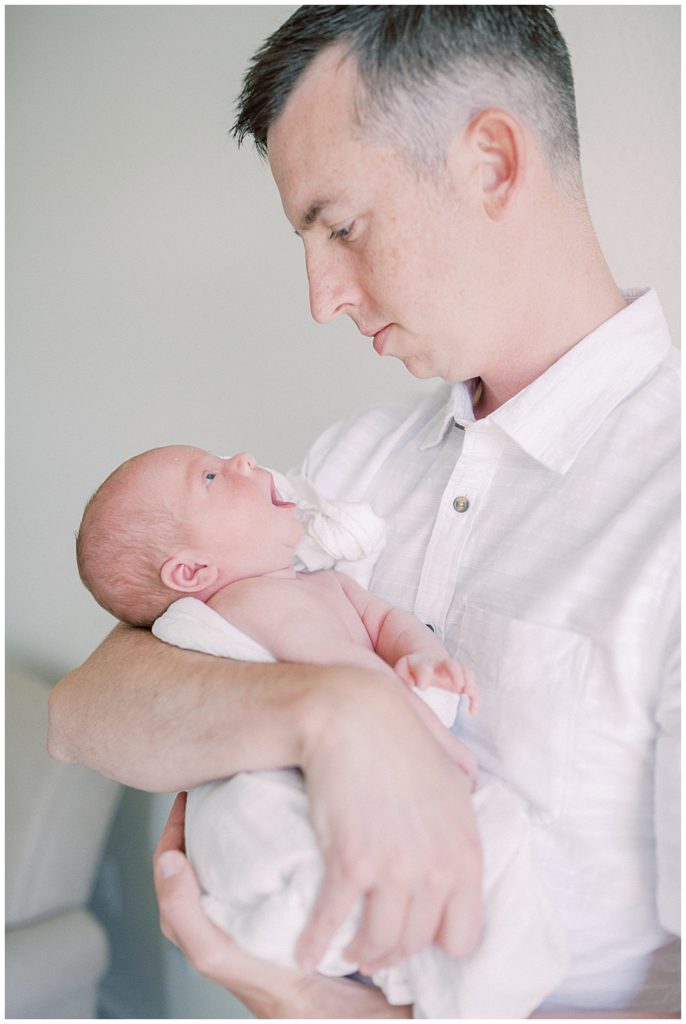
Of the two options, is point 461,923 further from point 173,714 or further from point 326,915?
point 173,714

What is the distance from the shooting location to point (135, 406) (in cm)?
231

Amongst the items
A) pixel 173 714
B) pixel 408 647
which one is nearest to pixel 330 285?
pixel 408 647

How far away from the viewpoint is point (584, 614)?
3.45ft

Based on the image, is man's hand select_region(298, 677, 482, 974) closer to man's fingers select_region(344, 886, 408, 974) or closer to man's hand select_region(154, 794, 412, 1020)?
man's fingers select_region(344, 886, 408, 974)

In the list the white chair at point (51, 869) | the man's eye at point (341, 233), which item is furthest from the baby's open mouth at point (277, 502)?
the white chair at point (51, 869)

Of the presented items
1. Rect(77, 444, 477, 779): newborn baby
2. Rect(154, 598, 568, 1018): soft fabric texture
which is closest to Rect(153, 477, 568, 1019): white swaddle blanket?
Rect(154, 598, 568, 1018): soft fabric texture

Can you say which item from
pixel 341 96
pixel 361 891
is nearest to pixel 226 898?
pixel 361 891

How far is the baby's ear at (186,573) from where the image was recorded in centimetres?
122

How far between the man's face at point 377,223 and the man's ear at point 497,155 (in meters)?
0.02

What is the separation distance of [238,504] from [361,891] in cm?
60

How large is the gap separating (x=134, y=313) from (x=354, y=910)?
180 centimetres

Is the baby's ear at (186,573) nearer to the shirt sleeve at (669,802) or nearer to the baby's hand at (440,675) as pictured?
the baby's hand at (440,675)

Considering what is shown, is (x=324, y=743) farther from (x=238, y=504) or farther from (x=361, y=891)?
(x=238, y=504)

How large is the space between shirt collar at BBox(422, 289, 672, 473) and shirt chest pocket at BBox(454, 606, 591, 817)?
259mm
